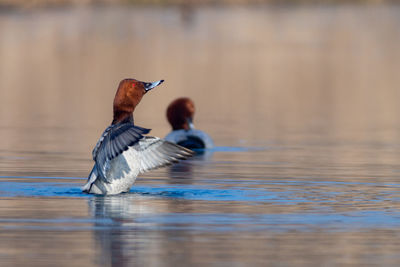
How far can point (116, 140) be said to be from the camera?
10586 millimetres

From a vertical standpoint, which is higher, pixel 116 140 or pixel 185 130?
pixel 116 140

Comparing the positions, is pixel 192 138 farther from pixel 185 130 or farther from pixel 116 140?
pixel 116 140

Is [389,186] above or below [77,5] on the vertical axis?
below

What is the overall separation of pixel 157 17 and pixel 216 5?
6.00 meters

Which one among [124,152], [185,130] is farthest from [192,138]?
[124,152]

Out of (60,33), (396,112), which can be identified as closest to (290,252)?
(396,112)

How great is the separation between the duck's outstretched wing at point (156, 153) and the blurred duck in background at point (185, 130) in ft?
15.3

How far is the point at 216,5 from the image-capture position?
61.7m

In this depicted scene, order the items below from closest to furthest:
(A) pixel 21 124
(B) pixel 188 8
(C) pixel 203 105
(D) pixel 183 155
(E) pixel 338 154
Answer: (D) pixel 183 155 → (E) pixel 338 154 → (A) pixel 21 124 → (C) pixel 203 105 → (B) pixel 188 8

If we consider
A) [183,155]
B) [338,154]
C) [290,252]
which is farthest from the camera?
[338,154]

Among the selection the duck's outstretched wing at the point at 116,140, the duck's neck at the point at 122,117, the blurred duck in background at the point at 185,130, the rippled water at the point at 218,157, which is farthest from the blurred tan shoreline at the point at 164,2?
the duck's outstretched wing at the point at 116,140

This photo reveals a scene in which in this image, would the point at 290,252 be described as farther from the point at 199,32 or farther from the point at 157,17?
the point at 157,17

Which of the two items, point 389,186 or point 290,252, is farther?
point 389,186

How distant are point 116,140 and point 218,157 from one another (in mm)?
4871
